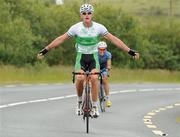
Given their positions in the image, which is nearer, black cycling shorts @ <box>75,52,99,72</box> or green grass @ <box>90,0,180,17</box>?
black cycling shorts @ <box>75,52,99,72</box>

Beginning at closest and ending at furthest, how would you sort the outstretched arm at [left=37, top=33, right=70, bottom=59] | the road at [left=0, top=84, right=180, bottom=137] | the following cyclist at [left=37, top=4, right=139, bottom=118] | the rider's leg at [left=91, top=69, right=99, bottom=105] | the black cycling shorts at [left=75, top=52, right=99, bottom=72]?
the road at [left=0, top=84, right=180, bottom=137] < the outstretched arm at [left=37, top=33, right=70, bottom=59] < the following cyclist at [left=37, top=4, right=139, bottom=118] < the black cycling shorts at [left=75, top=52, right=99, bottom=72] < the rider's leg at [left=91, top=69, right=99, bottom=105]

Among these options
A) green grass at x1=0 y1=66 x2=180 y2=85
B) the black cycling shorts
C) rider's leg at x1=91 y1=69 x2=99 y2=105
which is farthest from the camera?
green grass at x1=0 y1=66 x2=180 y2=85

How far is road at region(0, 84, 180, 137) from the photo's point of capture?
14109mm

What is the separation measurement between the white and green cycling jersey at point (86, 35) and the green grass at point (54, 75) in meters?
18.1

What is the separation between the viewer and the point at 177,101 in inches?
1093

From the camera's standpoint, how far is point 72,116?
1786cm

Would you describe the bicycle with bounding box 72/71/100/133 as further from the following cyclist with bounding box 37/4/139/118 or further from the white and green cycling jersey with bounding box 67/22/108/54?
the white and green cycling jersey with bounding box 67/22/108/54

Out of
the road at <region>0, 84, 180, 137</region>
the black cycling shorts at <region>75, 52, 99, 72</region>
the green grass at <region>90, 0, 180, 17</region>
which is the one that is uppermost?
the green grass at <region>90, 0, 180, 17</region>

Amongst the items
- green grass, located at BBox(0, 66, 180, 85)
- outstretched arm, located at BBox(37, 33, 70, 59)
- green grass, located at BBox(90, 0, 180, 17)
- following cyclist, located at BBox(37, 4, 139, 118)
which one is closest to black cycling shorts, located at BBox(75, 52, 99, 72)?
following cyclist, located at BBox(37, 4, 139, 118)

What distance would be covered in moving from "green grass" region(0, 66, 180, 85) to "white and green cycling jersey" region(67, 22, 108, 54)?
18.1m

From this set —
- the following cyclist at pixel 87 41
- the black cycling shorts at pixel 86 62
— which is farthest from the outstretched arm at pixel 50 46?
the black cycling shorts at pixel 86 62

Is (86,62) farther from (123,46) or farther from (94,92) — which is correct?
(123,46)

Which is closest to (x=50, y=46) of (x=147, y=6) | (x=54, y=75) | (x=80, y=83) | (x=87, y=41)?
(x=87, y=41)

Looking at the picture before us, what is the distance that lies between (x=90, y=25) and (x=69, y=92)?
1411 centimetres
